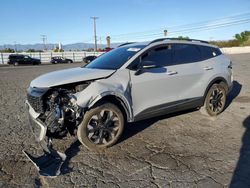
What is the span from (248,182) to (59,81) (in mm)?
3052

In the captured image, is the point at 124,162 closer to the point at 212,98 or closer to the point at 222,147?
the point at 222,147

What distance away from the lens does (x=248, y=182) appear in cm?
318

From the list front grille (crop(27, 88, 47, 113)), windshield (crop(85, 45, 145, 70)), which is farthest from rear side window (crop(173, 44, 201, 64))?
front grille (crop(27, 88, 47, 113))

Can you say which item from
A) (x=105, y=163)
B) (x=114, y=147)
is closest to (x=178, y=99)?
(x=114, y=147)

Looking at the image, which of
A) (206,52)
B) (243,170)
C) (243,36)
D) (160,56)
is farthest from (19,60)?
(243,36)

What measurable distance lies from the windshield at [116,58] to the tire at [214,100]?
2.14 meters

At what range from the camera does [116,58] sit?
5031 millimetres

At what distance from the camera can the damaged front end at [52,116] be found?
3855 millimetres

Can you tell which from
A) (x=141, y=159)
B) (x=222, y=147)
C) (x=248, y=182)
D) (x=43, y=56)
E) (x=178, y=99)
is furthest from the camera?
(x=43, y=56)

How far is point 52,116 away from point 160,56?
2457mm

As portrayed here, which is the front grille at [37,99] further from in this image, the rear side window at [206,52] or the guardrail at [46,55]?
the guardrail at [46,55]

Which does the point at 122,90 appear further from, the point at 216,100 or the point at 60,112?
the point at 216,100

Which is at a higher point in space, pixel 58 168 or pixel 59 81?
pixel 59 81

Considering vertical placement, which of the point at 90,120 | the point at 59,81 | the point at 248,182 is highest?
the point at 59,81
